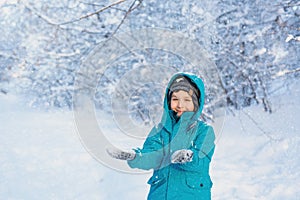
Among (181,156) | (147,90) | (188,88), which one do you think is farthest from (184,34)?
(181,156)

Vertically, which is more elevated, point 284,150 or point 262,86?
point 262,86

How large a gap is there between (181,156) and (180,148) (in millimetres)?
200

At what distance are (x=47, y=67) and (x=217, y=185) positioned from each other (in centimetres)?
551

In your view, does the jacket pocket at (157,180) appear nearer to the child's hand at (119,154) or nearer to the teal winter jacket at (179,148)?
the teal winter jacket at (179,148)

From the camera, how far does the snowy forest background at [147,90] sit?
4.64 metres

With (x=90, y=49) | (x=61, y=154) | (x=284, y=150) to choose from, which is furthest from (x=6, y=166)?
(x=90, y=49)

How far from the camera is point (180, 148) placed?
2215mm

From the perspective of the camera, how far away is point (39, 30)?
9.00m

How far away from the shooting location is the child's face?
228cm

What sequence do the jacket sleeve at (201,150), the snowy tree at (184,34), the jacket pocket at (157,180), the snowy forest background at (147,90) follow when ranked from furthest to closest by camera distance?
1. the snowy tree at (184,34)
2. the snowy forest background at (147,90)
3. the jacket pocket at (157,180)
4. the jacket sleeve at (201,150)

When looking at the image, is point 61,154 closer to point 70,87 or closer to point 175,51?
point 175,51

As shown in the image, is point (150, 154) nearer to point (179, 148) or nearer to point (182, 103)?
point (179, 148)

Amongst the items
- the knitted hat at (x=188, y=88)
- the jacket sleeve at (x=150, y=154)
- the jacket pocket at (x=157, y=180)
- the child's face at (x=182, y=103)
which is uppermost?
the knitted hat at (x=188, y=88)

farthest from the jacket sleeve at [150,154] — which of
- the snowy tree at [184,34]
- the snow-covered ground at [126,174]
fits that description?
the snowy tree at [184,34]
